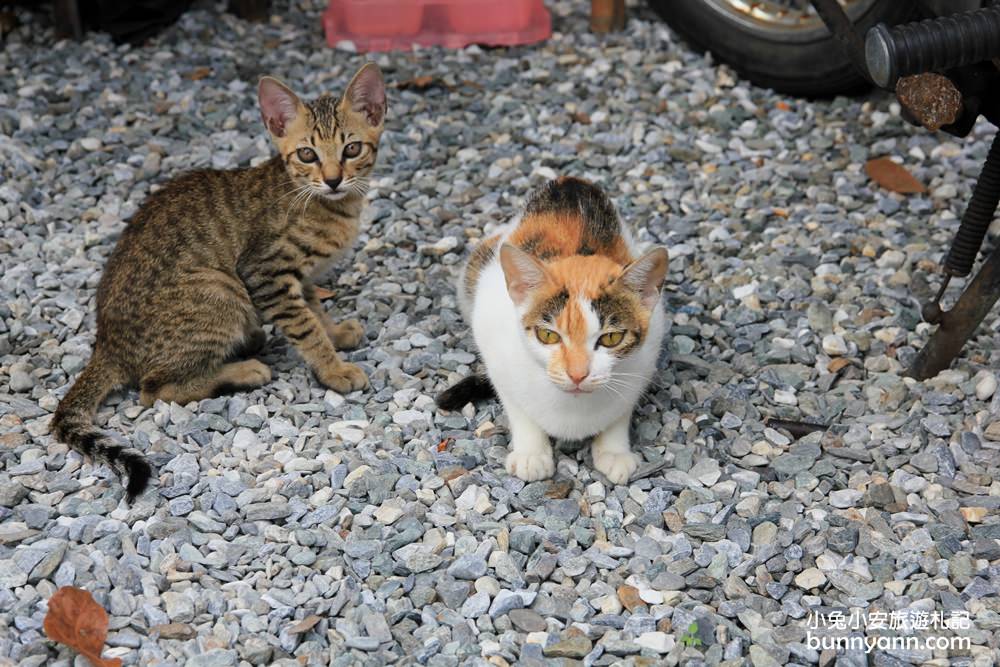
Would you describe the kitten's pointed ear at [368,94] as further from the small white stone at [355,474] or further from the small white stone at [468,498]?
the small white stone at [468,498]

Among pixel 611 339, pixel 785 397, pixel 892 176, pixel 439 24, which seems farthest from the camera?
pixel 439 24

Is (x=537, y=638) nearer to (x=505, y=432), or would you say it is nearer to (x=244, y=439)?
(x=505, y=432)

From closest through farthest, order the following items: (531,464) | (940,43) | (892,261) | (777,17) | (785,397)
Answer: (940,43) < (531,464) < (785,397) < (892,261) < (777,17)

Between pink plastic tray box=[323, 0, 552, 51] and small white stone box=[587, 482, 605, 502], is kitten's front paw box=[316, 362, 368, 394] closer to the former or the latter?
small white stone box=[587, 482, 605, 502]

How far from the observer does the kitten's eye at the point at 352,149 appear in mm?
3418

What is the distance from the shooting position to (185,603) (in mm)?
2604

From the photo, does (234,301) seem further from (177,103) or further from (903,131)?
(903,131)

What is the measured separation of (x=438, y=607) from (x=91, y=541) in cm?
92

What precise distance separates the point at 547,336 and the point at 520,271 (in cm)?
18

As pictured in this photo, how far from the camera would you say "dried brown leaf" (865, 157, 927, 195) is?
4.53 m

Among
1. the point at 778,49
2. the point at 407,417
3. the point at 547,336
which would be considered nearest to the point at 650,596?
the point at 547,336

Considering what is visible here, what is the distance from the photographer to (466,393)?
3408 millimetres

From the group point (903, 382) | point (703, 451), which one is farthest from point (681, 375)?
point (903, 382)

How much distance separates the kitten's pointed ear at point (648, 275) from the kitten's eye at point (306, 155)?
1.15 m
